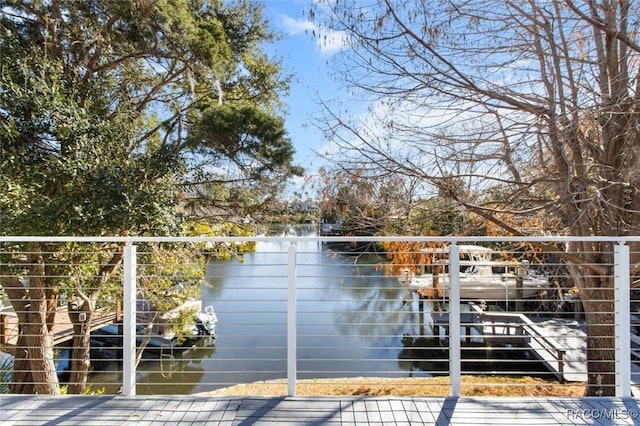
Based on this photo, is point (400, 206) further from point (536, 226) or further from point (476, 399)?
point (476, 399)

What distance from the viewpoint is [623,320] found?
2309mm

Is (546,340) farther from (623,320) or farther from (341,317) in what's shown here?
(623,320)

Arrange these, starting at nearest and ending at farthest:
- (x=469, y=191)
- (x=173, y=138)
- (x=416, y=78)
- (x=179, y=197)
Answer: (x=416, y=78)
(x=469, y=191)
(x=179, y=197)
(x=173, y=138)

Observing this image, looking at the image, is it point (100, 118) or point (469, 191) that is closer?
point (469, 191)

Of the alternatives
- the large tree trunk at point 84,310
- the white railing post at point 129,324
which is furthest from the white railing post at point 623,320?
the large tree trunk at point 84,310

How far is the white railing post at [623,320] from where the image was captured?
2303 mm

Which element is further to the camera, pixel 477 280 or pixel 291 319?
pixel 477 280

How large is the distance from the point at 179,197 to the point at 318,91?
2.52 metres


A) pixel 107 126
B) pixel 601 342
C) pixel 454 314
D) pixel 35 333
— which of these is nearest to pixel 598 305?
pixel 601 342

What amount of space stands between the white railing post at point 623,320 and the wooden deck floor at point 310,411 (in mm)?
104

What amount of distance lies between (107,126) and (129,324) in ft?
11.8

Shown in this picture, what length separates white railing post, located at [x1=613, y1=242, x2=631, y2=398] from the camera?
230cm

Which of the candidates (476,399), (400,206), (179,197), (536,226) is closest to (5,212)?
(179,197)

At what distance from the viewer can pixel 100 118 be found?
514cm
